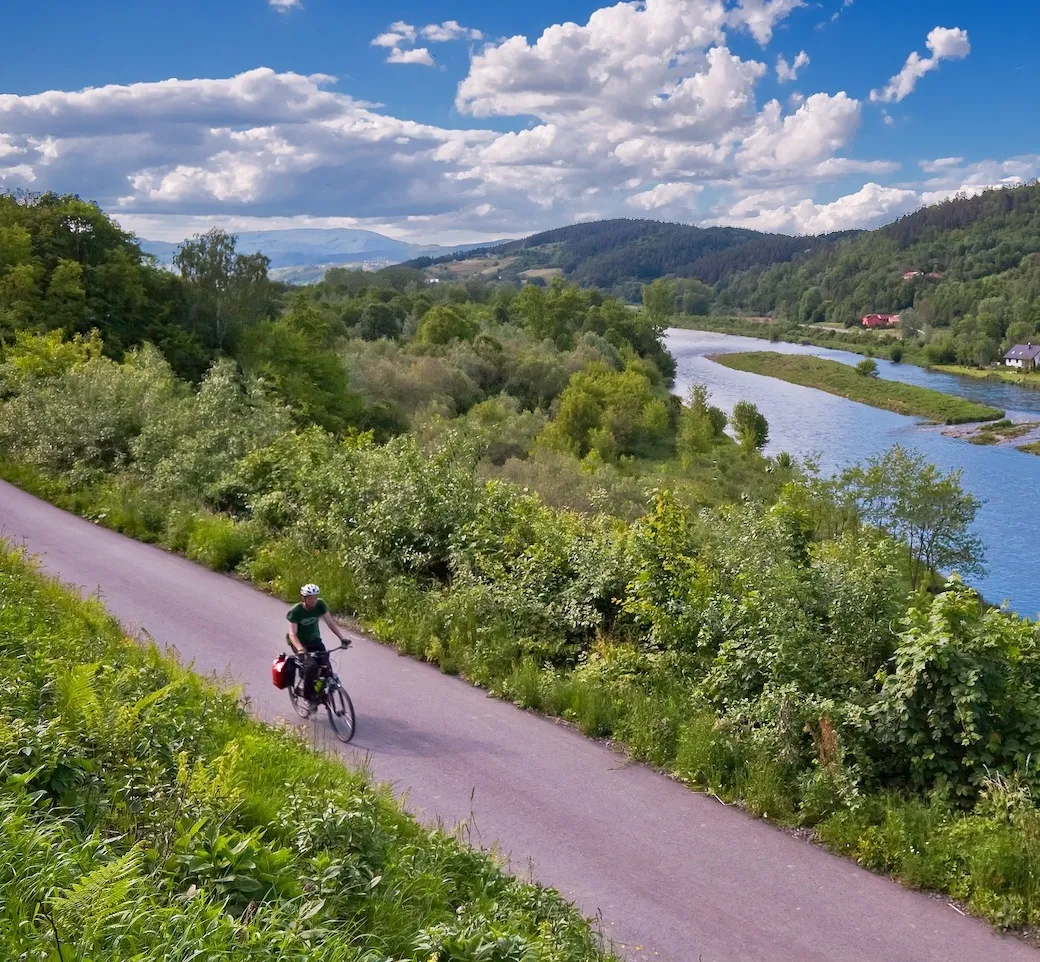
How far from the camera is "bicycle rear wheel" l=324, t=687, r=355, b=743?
8.81m

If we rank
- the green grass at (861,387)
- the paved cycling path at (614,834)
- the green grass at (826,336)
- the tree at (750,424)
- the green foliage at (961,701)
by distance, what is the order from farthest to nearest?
1. the green grass at (826,336)
2. the green grass at (861,387)
3. the tree at (750,424)
4. the green foliage at (961,701)
5. the paved cycling path at (614,834)

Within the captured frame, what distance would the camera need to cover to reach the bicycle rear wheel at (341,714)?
8.81m

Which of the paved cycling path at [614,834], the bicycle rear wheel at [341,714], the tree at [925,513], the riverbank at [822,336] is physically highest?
the riverbank at [822,336]

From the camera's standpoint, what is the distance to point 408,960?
172 inches

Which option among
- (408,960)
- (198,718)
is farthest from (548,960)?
(198,718)

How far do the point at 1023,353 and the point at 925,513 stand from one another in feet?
272

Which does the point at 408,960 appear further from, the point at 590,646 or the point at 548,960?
the point at 590,646

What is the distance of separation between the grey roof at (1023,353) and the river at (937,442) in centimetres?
861

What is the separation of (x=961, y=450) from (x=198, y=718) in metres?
73.5

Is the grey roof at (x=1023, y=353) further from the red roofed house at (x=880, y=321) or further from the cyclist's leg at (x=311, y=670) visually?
the cyclist's leg at (x=311, y=670)

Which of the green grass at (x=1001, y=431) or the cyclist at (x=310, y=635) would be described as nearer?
the cyclist at (x=310, y=635)

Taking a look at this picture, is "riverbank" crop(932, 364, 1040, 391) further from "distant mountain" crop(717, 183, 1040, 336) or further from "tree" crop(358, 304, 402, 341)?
"tree" crop(358, 304, 402, 341)

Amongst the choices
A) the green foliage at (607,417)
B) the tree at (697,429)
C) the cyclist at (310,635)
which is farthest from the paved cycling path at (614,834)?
the tree at (697,429)

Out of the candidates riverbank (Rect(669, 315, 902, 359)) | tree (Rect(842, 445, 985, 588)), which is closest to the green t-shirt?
tree (Rect(842, 445, 985, 588))
